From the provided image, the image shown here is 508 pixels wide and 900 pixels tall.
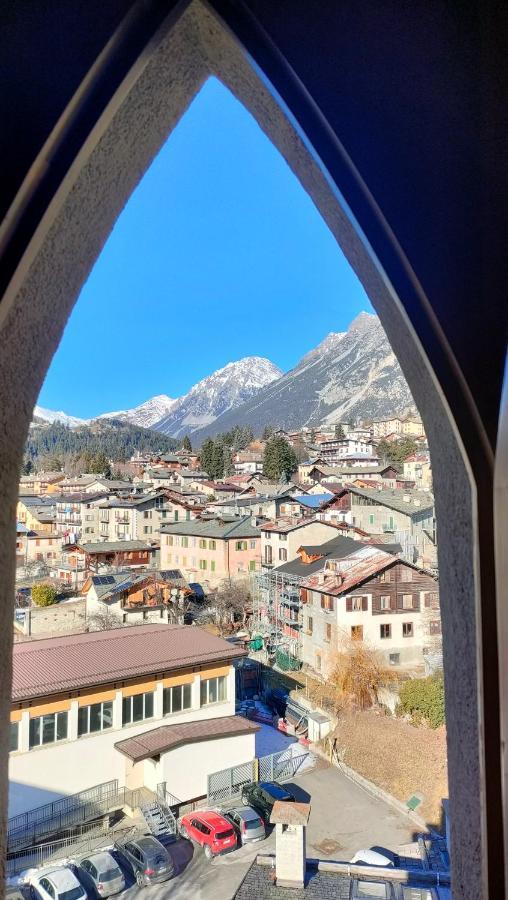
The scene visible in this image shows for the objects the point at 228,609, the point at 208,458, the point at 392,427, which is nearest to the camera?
the point at 228,609

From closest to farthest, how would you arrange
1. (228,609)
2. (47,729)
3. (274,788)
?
(47,729) < (274,788) < (228,609)

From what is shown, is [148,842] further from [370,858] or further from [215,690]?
[370,858]

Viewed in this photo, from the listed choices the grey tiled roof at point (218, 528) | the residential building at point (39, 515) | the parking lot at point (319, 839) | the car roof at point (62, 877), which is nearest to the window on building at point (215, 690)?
the parking lot at point (319, 839)

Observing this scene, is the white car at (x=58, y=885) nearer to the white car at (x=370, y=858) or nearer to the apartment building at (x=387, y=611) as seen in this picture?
the white car at (x=370, y=858)

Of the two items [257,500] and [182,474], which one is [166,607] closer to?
[257,500]

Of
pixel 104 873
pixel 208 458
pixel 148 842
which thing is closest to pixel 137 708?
pixel 148 842
